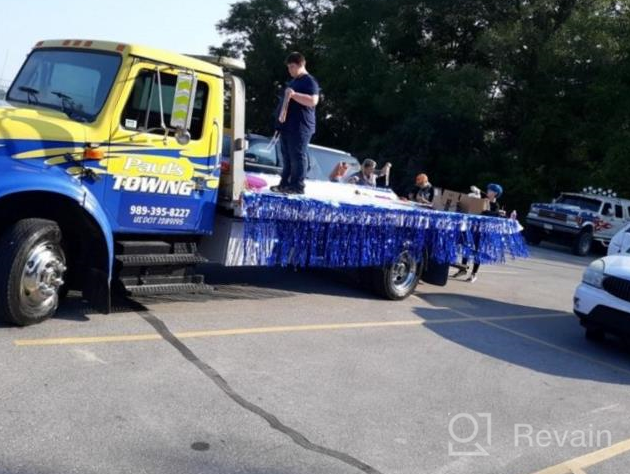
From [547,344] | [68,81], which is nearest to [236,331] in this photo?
[68,81]

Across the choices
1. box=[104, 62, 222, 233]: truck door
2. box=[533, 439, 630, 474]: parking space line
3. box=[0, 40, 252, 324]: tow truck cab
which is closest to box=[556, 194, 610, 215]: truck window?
box=[0, 40, 252, 324]: tow truck cab

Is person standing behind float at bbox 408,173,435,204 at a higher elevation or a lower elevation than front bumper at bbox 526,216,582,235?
higher

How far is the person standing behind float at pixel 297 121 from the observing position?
7797mm

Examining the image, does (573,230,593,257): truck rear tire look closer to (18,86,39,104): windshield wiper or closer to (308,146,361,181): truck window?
(308,146,361,181): truck window

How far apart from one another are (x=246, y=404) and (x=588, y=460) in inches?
92.7

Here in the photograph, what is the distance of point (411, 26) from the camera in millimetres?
35562

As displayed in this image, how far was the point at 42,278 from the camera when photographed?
5801 millimetres

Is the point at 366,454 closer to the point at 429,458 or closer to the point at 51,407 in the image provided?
the point at 429,458

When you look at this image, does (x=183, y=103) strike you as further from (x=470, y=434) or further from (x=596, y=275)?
(x=596, y=275)

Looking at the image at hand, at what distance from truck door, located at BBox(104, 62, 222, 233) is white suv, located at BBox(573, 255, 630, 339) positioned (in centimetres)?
423

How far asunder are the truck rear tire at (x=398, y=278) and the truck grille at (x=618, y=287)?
2.36m

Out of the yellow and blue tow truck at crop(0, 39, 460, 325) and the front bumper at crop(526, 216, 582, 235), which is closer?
the yellow and blue tow truck at crop(0, 39, 460, 325)

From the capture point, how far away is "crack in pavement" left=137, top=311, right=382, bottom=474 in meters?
4.48

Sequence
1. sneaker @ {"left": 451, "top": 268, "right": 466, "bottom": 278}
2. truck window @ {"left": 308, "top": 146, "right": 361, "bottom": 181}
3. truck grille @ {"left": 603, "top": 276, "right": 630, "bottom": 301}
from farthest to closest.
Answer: truck window @ {"left": 308, "top": 146, "right": 361, "bottom": 181} → sneaker @ {"left": 451, "top": 268, "right": 466, "bottom": 278} → truck grille @ {"left": 603, "top": 276, "right": 630, "bottom": 301}
